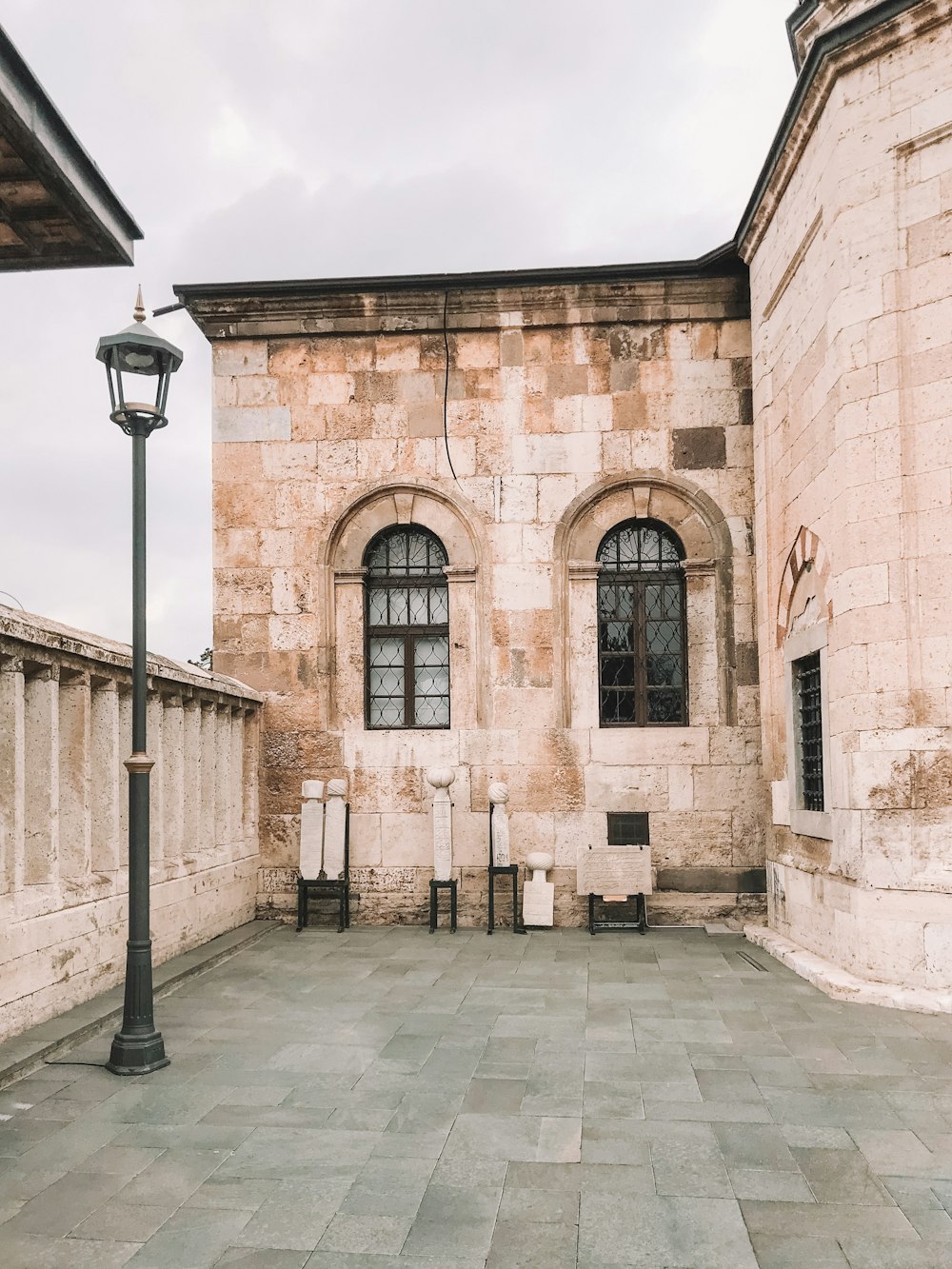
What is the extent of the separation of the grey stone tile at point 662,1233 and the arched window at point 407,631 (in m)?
6.79

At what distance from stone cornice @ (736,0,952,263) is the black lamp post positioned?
16.9 feet

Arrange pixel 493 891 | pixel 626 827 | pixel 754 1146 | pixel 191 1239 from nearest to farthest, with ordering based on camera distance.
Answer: pixel 191 1239
pixel 754 1146
pixel 493 891
pixel 626 827

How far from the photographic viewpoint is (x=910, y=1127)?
4258 mm

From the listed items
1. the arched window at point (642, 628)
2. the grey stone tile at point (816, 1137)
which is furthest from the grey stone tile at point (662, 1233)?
the arched window at point (642, 628)

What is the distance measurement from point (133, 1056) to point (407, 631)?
5676mm

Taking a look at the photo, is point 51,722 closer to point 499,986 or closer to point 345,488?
point 499,986

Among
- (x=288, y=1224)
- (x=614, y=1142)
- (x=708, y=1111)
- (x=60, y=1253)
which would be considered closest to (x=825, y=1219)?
(x=614, y=1142)

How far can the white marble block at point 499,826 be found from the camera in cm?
932

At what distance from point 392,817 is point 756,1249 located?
6937mm

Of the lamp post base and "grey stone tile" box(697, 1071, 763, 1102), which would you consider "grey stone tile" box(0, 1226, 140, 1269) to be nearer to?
the lamp post base

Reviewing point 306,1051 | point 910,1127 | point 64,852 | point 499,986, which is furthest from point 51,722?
point 910,1127

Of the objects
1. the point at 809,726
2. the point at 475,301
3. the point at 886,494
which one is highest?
the point at 475,301

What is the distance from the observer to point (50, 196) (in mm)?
3066

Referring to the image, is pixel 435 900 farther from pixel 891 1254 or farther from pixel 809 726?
pixel 891 1254
